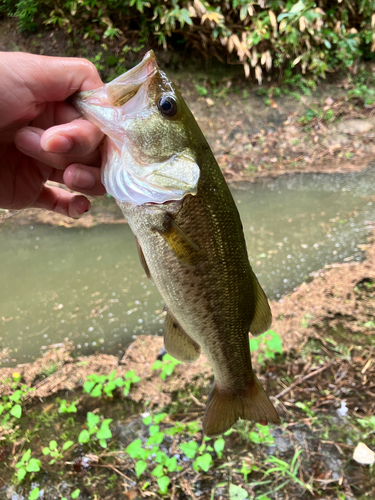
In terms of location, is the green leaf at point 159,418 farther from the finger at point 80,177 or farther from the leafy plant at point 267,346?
the finger at point 80,177

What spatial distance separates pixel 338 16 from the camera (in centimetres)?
664

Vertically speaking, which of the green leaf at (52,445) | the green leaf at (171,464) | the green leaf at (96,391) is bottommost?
the green leaf at (52,445)

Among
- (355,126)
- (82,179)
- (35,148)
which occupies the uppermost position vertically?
(35,148)

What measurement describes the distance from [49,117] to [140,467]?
6.79 ft

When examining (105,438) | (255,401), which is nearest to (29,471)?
(105,438)

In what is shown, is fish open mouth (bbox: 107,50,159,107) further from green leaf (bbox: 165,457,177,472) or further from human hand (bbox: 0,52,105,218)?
green leaf (bbox: 165,457,177,472)

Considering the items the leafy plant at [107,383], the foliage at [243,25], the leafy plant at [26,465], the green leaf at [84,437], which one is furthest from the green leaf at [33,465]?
the foliage at [243,25]

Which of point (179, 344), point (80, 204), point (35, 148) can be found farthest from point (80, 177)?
point (179, 344)

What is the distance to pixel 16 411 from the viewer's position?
2.32 meters

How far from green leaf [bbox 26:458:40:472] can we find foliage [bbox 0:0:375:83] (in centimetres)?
648

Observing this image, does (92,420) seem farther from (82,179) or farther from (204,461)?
(82,179)

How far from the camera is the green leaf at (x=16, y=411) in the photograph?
2.30 m

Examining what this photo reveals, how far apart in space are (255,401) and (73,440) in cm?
147

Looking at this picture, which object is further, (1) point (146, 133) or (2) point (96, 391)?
(2) point (96, 391)
